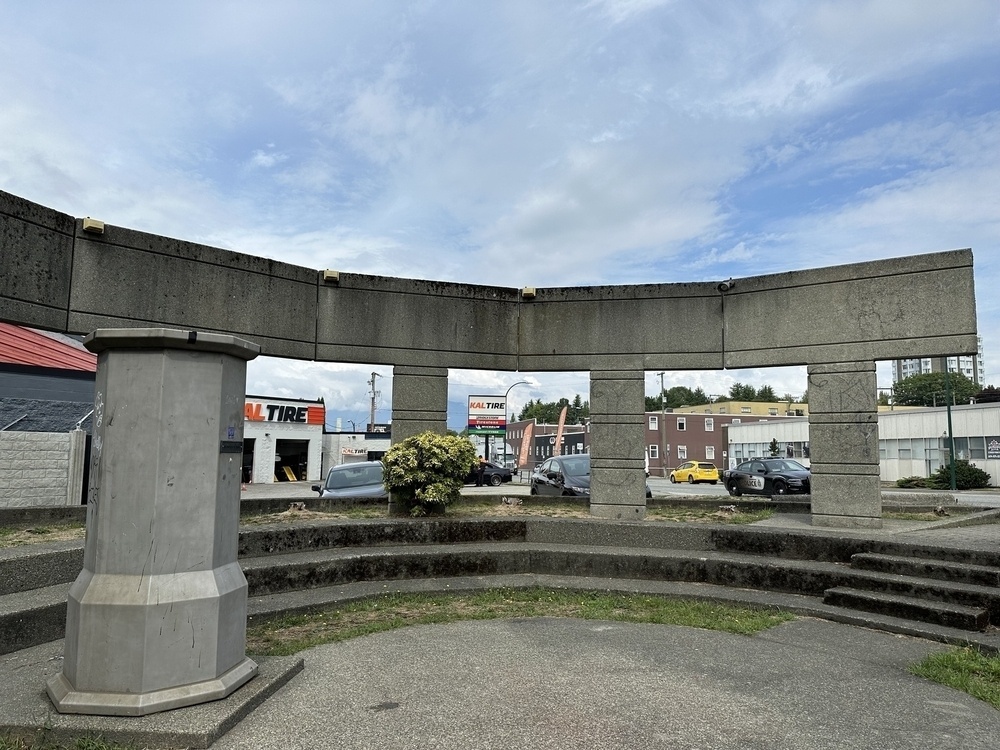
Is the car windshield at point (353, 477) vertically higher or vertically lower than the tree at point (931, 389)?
lower

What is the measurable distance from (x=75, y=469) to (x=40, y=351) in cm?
632

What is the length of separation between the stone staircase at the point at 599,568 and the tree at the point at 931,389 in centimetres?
9434

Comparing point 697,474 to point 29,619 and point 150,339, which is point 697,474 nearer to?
point 29,619

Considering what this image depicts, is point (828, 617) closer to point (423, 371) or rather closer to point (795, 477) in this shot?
point (423, 371)

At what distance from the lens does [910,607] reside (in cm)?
618

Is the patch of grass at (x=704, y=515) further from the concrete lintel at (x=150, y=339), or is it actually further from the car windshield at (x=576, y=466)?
the concrete lintel at (x=150, y=339)

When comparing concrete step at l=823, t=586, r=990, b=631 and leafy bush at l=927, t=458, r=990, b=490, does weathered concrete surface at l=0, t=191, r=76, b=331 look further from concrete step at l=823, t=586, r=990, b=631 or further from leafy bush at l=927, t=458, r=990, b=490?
leafy bush at l=927, t=458, r=990, b=490

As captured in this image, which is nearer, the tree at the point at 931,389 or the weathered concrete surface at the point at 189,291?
the weathered concrete surface at the point at 189,291

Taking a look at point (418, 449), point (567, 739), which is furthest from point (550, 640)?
point (418, 449)

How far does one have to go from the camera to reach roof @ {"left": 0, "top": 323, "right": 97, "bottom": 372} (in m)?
18.7

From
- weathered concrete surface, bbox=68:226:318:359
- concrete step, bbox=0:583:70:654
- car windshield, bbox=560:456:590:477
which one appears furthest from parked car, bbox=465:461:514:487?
concrete step, bbox=0:583:70:654

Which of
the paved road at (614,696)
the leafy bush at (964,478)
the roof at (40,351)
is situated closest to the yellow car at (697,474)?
the leafy bush at (964,478)

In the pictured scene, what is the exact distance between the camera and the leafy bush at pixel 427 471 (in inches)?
355

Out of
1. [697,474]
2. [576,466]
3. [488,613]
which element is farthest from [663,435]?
[488,613]
